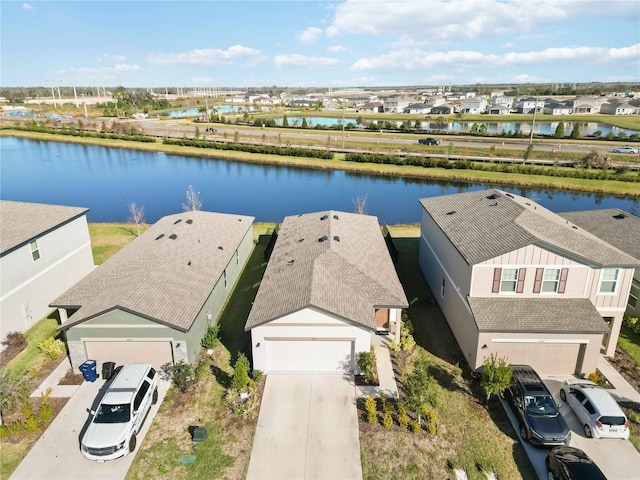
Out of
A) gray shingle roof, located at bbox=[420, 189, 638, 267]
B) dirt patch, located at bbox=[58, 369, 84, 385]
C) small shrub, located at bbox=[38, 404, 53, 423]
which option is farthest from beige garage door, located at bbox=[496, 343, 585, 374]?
small shrub, located at bbox=[38, 404, 53, 423]

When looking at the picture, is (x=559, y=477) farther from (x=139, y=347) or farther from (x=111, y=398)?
(x=139, y=347)

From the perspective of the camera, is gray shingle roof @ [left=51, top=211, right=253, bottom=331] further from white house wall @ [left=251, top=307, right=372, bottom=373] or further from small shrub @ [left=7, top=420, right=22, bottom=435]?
small shrub @ [left=7, top=420, right=22, bottom=435]

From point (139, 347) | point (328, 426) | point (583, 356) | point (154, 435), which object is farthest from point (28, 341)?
point (583, 356)

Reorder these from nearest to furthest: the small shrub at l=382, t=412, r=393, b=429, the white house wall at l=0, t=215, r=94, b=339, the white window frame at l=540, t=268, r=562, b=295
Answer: the small shrub at l=382, t=412, r=393, b=429 → the white window frame at l=540, t=268, r=562, b=295 → the white house wall at l=0, t=215, r=94, b=339

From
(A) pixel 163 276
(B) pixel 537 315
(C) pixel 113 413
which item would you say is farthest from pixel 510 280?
(C) pixel 113 413

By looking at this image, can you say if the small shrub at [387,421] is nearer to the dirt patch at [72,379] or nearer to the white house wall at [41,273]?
the dirt patch at [72,379]

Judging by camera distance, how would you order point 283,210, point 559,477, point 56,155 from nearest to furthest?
point 559,477
point 283,210
point 56,155

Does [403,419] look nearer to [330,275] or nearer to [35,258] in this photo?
[330,275]
